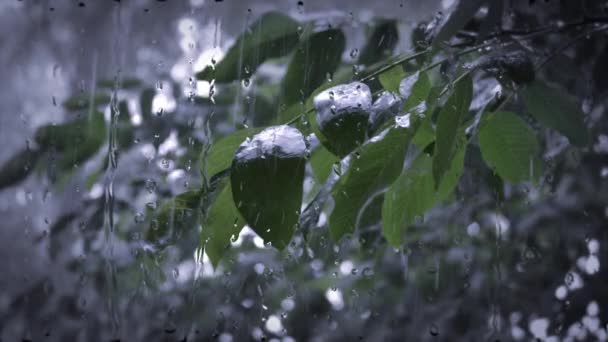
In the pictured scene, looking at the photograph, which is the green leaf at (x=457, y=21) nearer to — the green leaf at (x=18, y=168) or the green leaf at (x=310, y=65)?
the green leaf at (x=310, y=65)

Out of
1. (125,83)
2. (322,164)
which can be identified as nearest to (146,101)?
(125,83)

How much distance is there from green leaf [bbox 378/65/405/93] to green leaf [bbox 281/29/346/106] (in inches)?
2.4

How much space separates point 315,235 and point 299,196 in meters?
0.16

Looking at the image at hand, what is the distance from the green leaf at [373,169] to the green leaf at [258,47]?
0.18 metres

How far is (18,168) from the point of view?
52 centimetres

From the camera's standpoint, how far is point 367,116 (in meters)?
0.25

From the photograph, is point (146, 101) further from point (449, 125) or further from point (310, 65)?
point (449, 125)

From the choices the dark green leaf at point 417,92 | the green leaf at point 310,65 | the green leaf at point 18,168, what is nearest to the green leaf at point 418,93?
the dark green leaf at point 417,92

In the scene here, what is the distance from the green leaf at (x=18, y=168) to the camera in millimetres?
521

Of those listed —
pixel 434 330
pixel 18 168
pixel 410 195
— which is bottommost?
pixel 434 330

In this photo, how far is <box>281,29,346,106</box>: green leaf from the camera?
1.32ft

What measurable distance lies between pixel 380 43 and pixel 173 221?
0.77 feet

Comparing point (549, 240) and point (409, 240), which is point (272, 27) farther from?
point (549, 240)

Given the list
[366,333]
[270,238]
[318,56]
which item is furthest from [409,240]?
[270,238]
